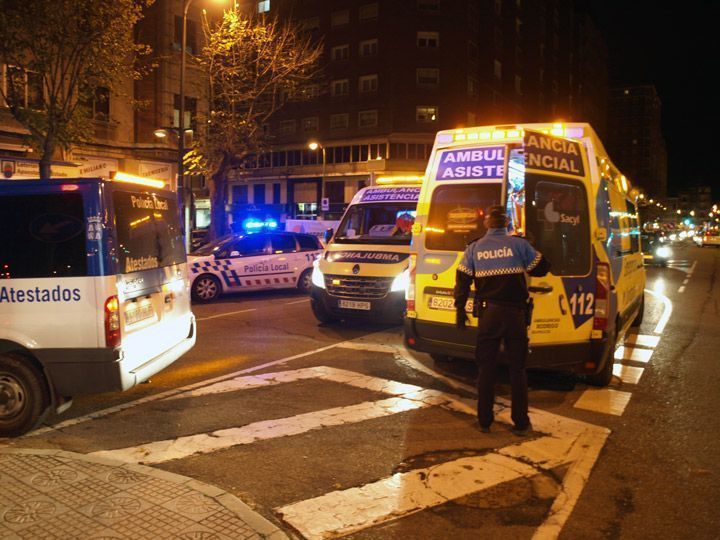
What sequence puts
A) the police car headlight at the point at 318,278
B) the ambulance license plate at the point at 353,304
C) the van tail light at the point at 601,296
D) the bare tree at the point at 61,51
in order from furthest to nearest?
the bare tree at the point at 61,51
the police car headlight at the point at 318,278
the ambulance license plate at the point at 353,304
the van tail light at the point at 601,296

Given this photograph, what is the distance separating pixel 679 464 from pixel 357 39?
48767 millimetres

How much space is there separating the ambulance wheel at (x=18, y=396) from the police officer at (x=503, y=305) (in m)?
3.72

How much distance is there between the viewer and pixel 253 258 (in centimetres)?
1405

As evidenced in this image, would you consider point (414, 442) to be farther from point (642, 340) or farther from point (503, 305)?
point (642, 340)

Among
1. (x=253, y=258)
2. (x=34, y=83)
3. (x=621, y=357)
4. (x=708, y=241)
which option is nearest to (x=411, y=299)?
(x=621, y=357)

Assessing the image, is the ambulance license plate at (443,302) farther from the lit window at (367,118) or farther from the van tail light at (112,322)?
the lit window at (367,118)

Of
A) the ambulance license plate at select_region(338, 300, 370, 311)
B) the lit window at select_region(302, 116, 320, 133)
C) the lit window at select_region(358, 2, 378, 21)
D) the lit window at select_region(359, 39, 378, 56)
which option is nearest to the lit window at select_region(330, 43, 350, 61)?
the lit window at select_region(359, 39, 378, 56)

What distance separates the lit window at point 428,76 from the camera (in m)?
47.1

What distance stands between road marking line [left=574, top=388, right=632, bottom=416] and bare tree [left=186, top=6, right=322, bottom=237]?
1740 centimetres

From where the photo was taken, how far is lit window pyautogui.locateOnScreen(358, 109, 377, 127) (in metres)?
48.2

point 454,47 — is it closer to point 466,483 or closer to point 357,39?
point 357,39

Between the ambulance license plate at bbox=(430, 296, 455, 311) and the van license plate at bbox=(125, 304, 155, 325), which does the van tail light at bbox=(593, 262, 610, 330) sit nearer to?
the ambulance license plate at bbox=(430, 296, 455, 311)

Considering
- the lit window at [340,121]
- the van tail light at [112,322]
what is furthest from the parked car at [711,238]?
the van tail light at [112,322]

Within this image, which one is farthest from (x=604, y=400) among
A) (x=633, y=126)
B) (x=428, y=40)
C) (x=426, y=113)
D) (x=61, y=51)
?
(x=633, y=126)
